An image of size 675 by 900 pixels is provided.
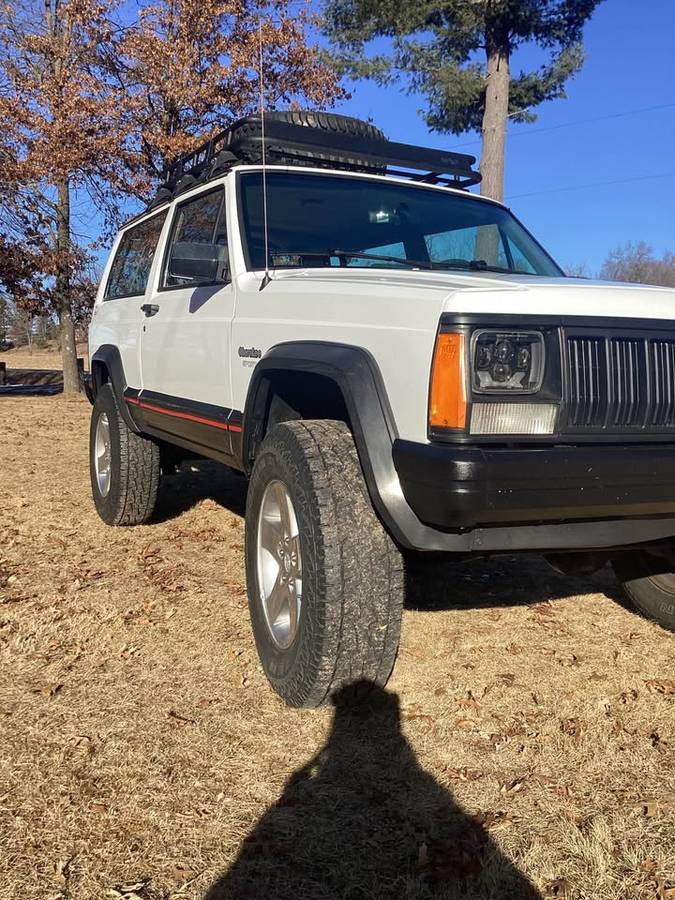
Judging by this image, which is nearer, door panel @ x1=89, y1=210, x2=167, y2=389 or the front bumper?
the front bumper

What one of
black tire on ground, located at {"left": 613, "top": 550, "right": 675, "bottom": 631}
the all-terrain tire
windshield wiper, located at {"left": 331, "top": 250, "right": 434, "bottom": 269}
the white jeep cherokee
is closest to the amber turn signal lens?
the white jeep cherokee

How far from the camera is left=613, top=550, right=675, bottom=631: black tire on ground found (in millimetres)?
3411

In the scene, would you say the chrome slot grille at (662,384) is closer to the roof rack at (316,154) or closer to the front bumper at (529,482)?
the front bumper at (529,482)

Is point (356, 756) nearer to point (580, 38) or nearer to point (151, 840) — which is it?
point (151, 840)

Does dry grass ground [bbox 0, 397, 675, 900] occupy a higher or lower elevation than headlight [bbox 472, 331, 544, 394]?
lower

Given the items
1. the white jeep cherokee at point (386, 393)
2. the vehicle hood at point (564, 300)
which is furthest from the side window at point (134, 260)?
the vehicle hood at point (564, 300)

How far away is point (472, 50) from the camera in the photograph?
11492mm

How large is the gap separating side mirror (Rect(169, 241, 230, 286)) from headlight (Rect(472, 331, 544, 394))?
1665mm

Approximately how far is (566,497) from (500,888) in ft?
3.52

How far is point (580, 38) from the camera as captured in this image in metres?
11.7

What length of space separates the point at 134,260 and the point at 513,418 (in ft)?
13.1

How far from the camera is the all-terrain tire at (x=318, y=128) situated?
382 cm

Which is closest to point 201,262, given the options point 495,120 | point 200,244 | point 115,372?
point 200,244

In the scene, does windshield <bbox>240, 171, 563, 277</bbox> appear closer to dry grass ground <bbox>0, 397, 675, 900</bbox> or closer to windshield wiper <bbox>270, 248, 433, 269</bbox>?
windshield wiper <bbox>270, 248, 433, 269</bbox>
